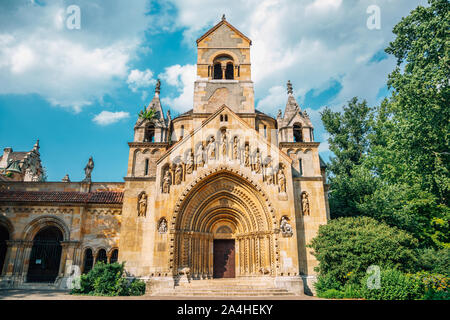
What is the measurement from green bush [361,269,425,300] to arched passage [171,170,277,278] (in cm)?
592

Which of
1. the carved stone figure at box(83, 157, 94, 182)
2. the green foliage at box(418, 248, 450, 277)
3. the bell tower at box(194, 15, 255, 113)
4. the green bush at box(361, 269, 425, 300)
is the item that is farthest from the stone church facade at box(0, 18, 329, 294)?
the green foliage at box(418, 248, 450, 277)

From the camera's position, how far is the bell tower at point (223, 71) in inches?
947

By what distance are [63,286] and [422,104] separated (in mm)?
25058

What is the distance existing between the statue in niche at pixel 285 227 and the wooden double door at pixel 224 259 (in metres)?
4.02

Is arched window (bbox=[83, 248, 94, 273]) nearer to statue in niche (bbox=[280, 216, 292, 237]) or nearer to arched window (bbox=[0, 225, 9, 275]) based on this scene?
arched window (bbox=[0, 225, 9, 275])

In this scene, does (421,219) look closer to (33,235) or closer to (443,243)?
(443,243)

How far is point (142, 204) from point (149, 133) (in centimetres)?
605

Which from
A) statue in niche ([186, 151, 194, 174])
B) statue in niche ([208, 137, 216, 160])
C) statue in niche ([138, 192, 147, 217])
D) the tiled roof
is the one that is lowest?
statue in niche ([138, 192, 147, 217])

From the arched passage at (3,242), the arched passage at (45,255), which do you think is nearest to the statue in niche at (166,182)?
the arched passage at (45,255)

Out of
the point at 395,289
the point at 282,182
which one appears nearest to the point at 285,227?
the point at 282,182

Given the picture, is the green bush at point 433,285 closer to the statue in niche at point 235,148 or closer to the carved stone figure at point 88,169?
the statue in niche at point 235,148

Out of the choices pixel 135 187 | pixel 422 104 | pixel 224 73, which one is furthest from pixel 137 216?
pixel 422 104

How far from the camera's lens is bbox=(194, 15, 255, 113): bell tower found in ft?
78.9

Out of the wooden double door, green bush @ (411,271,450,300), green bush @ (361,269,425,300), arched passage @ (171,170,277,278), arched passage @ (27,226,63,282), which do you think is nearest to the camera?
green bush @ (361,269,425,300)
